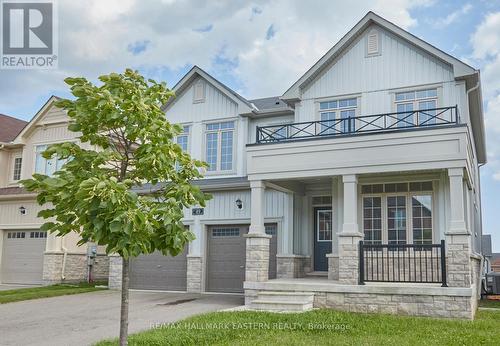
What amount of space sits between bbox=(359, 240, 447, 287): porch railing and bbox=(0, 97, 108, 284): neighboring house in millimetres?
11841

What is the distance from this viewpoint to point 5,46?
536 inches

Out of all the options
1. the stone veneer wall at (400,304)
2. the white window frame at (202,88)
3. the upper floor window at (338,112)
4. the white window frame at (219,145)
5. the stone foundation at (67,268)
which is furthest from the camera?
the stone foundation at (67,268)

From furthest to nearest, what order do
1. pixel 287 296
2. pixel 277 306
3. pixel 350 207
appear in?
pixel 350 207 < pixel 287 296 < pixel 277 306

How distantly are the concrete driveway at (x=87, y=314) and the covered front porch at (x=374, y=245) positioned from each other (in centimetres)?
194

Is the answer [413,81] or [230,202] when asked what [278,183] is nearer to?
[230,202]

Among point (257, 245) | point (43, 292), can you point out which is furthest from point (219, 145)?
point (43, 292)

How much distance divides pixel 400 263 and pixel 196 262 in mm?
6801

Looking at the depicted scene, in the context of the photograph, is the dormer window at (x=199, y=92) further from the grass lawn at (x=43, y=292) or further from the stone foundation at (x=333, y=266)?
the grass lawn at (x=43, y=292)

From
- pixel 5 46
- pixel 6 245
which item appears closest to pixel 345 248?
pixel 5 46

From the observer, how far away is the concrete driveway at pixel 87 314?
9.18m

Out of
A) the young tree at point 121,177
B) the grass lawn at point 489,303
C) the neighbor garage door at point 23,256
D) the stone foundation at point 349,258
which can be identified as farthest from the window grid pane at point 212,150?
the young tree at point 121,177

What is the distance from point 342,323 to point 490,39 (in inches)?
407

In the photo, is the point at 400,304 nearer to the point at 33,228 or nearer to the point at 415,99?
the point at 415,99

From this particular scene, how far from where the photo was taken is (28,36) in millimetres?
13531
